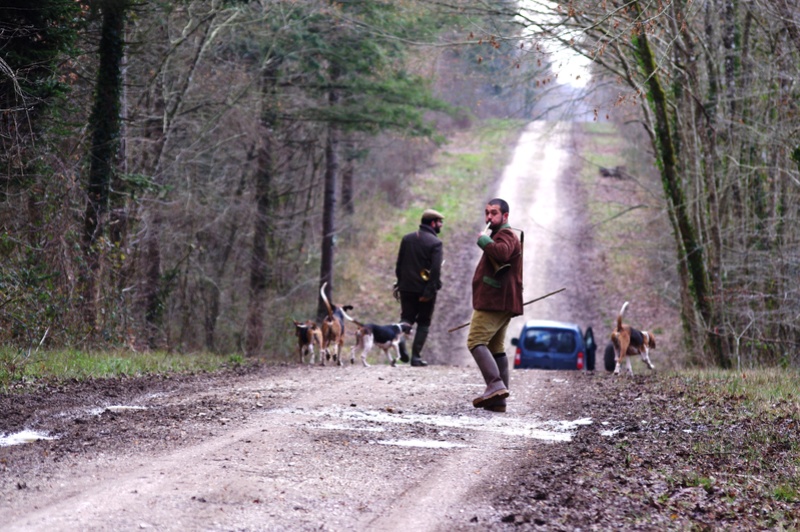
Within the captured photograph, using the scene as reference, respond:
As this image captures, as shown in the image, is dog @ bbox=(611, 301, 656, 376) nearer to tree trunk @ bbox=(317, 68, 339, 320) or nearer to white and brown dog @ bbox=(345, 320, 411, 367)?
white and brown dog @ bbox=(345, 320, 411, 367)

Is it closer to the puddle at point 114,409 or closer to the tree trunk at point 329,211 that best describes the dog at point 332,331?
the puddle at point 114,409

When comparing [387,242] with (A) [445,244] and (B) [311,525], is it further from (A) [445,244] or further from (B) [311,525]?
(B) [311,525]

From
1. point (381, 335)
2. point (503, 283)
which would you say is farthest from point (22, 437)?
point (381, 335)

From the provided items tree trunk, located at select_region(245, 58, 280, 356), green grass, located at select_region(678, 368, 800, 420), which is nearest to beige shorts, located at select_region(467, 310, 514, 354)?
green grass, located at select_region(678, 368, 800, 420)

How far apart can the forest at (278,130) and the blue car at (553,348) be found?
240cm

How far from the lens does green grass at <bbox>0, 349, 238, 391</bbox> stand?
11.0 meters

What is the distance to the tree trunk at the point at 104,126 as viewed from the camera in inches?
636

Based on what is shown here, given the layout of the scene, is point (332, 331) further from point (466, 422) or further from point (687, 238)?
point (466, 422)

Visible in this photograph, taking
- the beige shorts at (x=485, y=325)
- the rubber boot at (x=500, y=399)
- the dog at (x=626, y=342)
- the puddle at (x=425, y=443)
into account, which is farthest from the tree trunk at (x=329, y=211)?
the puddle at (x=425, y=443)

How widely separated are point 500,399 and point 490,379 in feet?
0.77

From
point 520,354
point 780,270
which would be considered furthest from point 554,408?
point 520,354

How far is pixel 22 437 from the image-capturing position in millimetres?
7535

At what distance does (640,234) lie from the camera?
135 feet

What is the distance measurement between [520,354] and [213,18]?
A: 10.1 meters
